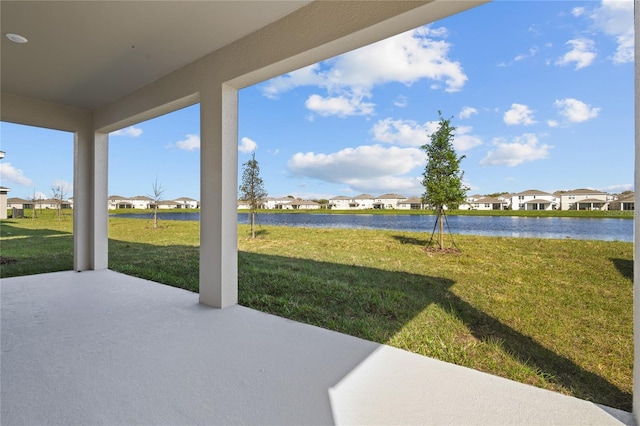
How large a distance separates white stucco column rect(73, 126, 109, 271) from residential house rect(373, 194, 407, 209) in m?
5.71

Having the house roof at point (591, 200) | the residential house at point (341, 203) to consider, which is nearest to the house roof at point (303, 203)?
the residential house at point (341, 203)

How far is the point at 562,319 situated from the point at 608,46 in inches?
147

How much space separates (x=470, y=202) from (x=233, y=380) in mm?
5245

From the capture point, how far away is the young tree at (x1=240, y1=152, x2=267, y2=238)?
8336 millimetres

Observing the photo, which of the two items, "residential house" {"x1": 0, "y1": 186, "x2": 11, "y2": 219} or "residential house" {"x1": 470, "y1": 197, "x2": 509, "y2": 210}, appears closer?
"residential house" {"x1": 470, "y1": 197, "x2": 509, "y2": 210}

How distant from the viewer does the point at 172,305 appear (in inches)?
A: 126

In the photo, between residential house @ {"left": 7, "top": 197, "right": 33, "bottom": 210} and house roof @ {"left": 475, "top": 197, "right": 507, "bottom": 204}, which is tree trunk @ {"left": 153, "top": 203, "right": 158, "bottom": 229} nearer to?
residential house @ {"left": 7, "top": 197, "right": 33, "bottom": 210}

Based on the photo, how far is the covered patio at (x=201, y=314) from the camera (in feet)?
5.07

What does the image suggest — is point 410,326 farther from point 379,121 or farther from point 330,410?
point 379,121

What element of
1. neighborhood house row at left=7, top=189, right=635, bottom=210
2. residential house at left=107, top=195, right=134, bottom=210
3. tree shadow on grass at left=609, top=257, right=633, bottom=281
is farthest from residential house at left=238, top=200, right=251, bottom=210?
tree shadow on grass at left=609, top=257, right=633, bottom=281

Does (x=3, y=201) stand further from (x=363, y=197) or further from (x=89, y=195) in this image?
(x=363, y=197)

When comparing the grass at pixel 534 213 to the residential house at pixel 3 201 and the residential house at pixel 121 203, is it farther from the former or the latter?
the residential house at pixel 3 201

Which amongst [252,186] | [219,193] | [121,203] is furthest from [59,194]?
[219,193]

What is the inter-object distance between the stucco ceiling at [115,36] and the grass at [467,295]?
269 centimetres
